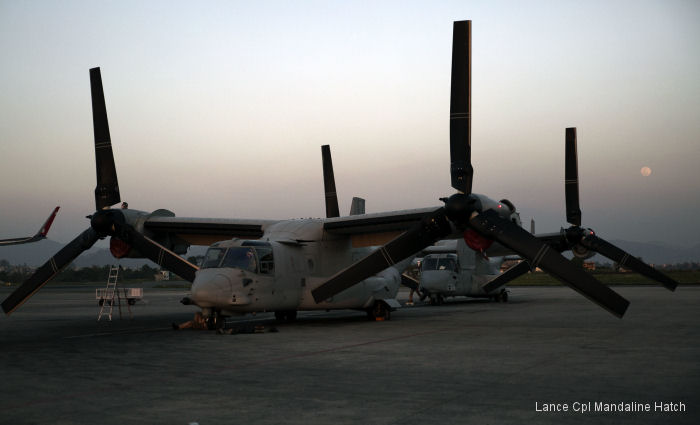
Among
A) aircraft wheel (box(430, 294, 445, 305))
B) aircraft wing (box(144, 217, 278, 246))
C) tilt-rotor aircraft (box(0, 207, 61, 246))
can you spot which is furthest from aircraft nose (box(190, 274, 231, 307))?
tilt-rotor aircraft (box(0, 207, 61, 246))

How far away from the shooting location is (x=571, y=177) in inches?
1005

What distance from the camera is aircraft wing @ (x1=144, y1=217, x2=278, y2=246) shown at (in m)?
21.5

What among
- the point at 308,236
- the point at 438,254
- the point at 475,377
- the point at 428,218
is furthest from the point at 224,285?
the point at 438,254

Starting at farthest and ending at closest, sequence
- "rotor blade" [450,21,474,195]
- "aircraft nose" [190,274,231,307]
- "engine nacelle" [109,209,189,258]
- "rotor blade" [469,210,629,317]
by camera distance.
Answer: "engine nacelle" [109,209,189,258] → "aircraft nose" [190,274,231,307] → "rotor blade" [450,21,474,195] → "rotor blade" [469,210,629,317]

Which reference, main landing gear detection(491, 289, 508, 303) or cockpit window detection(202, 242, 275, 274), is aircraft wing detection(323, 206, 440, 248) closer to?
cockpit window detection(202, 242, 275, 274)

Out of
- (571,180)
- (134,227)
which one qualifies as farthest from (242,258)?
(571,180)

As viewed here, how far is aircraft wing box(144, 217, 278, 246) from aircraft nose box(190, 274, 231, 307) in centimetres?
491

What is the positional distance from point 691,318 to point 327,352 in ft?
46.3

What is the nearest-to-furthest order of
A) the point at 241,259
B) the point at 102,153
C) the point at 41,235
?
the point at 241,259 < the point at 102,153 < the point at 41,235

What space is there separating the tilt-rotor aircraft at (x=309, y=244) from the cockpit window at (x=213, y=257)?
3 centimetres

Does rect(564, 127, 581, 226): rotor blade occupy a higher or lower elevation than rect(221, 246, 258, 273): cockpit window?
higher

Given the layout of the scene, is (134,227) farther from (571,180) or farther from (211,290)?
(571,180)

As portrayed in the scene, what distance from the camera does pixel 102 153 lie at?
19.8m

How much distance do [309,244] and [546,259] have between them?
794cm
